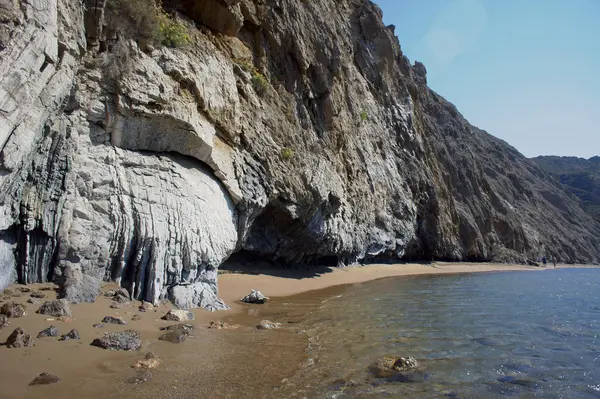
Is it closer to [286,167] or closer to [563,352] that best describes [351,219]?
[286,167]

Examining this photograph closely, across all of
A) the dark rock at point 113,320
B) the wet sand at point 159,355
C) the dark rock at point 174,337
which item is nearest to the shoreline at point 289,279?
the wet sand at point 159,355

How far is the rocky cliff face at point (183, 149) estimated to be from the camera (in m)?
7.14

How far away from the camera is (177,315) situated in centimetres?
812

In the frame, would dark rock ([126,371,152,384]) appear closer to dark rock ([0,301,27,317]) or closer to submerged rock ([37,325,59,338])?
submerged rock ([37,325,59,338])

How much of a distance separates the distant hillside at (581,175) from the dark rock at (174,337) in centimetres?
11137

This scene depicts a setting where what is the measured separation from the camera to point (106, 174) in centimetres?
874

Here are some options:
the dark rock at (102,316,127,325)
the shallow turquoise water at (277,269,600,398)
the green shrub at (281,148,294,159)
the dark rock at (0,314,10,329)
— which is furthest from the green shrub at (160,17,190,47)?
the shallow turquoise water at (277,269,600,398)

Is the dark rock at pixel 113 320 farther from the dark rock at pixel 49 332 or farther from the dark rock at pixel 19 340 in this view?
the dark rock at pixel 19 340

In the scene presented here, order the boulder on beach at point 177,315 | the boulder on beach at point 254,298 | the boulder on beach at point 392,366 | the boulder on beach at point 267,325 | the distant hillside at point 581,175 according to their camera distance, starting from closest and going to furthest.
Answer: the boulder on beach at point 392,366, the boulder on beach at point 177,315, the boulder on beach at point 267,325, the boulder on beach at point 254,298, the distant hillside at point 581,175

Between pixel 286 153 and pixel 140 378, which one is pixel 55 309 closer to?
pixel 140 378

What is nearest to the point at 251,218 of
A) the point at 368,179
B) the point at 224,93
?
the point at 224,93

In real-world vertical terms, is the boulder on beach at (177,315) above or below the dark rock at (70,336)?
below

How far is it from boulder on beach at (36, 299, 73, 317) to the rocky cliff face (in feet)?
2.23

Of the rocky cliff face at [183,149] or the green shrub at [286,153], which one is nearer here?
the rocky cliff face at [183,149]
